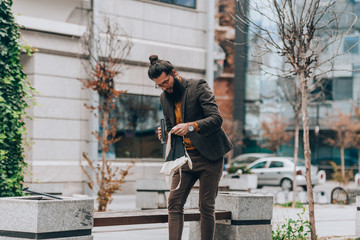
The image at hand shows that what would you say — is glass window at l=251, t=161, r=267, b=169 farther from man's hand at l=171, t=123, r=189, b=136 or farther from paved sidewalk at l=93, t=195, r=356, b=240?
man's hand at l=171, t=123, r=189, b=136

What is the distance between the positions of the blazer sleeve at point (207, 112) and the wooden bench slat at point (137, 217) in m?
1.15

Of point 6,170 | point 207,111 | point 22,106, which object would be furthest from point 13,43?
point 207,111

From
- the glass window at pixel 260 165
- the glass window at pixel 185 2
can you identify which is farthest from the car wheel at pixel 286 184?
the glass window at pixel 185 2

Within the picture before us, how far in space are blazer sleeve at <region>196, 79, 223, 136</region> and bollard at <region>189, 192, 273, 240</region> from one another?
1635 mm

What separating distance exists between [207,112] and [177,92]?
0.35 meters

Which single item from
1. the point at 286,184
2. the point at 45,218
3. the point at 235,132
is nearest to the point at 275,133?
the point at 235,132

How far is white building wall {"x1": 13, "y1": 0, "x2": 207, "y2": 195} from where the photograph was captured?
55.4 ft

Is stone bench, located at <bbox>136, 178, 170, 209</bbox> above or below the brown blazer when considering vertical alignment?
below

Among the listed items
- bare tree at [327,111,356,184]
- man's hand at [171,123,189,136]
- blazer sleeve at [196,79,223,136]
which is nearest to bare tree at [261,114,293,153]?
bare tree at [327,111,356,184]

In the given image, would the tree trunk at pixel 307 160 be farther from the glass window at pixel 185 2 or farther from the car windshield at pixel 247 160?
the car windshield at pixel 247 160

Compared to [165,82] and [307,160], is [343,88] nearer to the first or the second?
[307,160]

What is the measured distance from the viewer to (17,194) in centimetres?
880

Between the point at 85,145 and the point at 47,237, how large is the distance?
41.1 feet

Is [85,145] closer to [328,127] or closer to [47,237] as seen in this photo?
[47,237]
